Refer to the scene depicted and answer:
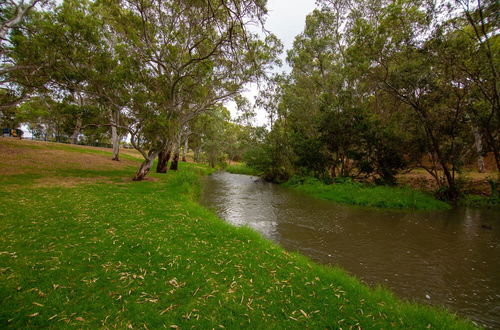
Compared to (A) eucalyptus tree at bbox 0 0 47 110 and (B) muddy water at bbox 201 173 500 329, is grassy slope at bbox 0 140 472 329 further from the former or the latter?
(A) eucalyptus tree at bbox 0 0 47 110

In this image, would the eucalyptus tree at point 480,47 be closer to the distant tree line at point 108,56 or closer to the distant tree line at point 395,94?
the distant tree line at point 395,94

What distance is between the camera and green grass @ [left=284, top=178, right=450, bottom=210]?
13.4 metres

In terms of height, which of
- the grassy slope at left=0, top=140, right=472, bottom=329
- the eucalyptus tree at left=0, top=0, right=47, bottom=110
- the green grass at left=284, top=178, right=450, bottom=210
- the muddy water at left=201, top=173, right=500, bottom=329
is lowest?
the muddy water at left=201, top=173, right=500, bottom=329

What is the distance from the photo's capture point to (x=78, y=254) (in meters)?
4.73

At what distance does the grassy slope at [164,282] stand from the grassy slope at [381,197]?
10.6m

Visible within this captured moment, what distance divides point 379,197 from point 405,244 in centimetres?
704

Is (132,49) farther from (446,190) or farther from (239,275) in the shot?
(446,190)

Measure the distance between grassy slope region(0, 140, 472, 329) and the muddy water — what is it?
4.26 ft

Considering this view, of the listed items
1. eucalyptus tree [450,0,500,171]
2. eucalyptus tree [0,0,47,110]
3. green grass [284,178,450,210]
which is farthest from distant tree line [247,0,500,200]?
eucalyptus tree [0,0,47,110]

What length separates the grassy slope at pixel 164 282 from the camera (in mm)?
3207

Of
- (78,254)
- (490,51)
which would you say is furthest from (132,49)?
(490,51)

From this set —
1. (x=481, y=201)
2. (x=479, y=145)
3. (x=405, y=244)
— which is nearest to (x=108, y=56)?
(x=405, y=244)

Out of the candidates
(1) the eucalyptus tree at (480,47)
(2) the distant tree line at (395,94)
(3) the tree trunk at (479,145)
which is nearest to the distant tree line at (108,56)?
(2) the distant tree line at (395,94)

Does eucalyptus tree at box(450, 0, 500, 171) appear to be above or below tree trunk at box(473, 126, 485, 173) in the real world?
above
